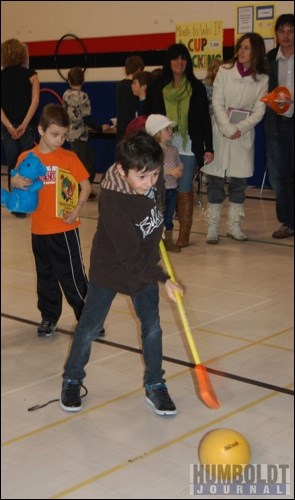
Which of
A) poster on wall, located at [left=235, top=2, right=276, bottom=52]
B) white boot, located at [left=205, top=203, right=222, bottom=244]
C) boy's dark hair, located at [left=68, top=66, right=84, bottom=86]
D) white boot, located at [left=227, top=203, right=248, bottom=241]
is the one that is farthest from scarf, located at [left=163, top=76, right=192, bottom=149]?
poster on wall, located at [left=235, top=2, right=276, bottom=52]

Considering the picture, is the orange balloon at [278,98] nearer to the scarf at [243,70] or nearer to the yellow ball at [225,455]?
the scarf at [243,70]

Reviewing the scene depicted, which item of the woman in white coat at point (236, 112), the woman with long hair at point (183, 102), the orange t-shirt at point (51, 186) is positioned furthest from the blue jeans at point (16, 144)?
the woman in white coat at point (236, 112)

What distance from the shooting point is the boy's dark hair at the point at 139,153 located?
1.45 meters

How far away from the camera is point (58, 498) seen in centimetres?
152

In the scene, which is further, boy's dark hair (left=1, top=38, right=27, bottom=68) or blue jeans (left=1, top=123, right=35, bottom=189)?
blue jeans (left=1, top=123, right=35, bottom=189)

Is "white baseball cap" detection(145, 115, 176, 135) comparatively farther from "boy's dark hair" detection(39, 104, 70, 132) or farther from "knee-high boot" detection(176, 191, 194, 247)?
"knee-high boot" detection(176, 191, 194, 247)

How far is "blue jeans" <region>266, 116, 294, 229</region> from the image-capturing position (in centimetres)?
192

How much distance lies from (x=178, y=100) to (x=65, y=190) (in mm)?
512

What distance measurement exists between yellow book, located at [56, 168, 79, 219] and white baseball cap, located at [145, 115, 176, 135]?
0.72 feet

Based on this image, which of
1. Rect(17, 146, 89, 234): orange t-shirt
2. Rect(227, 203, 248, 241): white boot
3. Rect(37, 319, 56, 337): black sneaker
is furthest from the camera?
Rect(227, 203, 248, 241): white boot

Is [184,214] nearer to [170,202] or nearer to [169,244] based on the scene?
[170,202]

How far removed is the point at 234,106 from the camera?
2264 mm

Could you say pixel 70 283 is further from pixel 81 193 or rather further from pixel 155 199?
pixel 155 199

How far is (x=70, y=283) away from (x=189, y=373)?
0.48 meters
